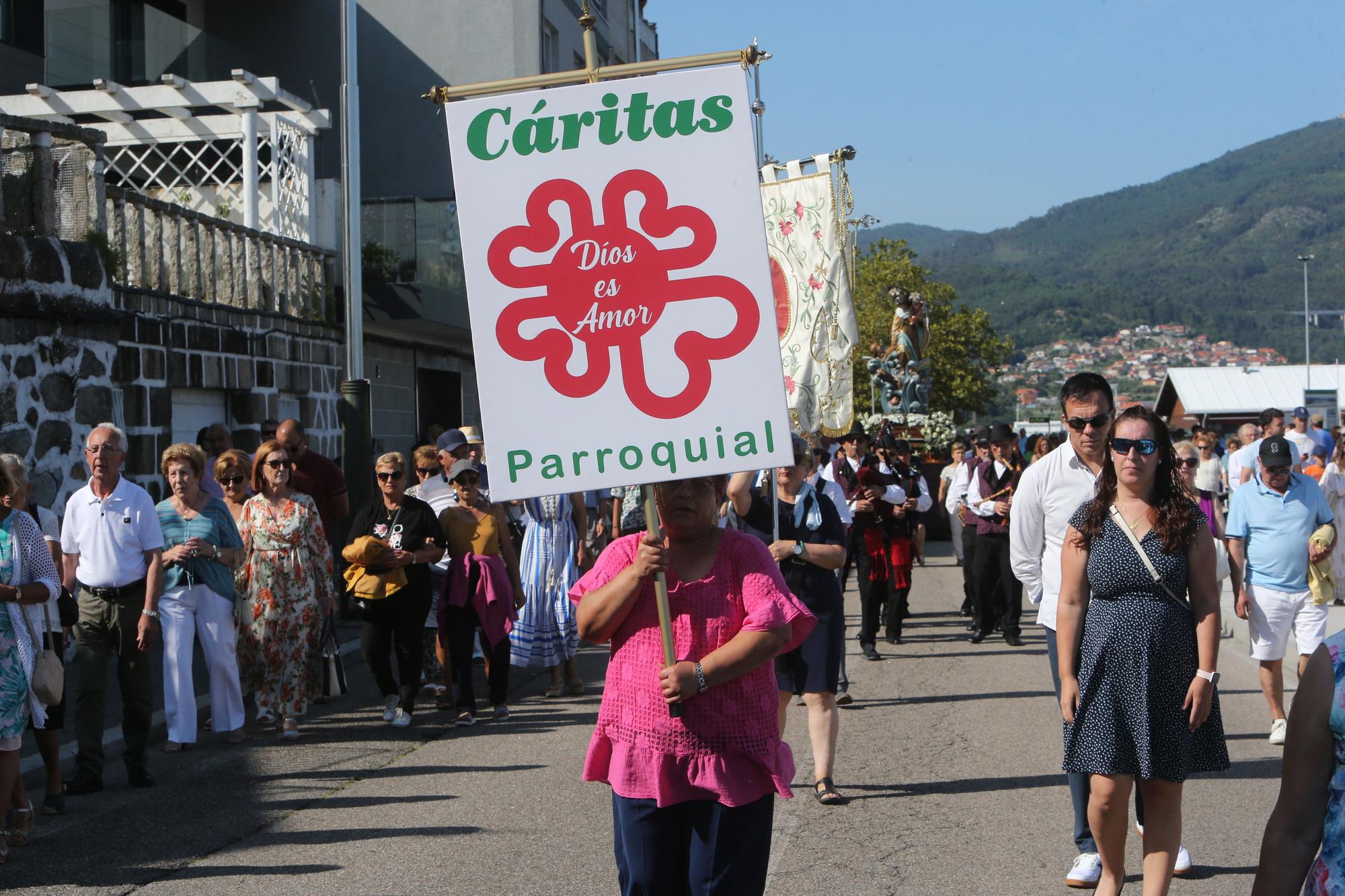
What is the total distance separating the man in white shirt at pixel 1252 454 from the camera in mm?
10819

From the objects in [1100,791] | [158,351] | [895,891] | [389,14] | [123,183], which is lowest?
[895,891]

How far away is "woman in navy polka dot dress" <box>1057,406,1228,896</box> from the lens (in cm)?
490

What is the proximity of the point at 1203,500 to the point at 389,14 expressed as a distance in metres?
18.3

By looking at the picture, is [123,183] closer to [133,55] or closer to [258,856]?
[133,55]

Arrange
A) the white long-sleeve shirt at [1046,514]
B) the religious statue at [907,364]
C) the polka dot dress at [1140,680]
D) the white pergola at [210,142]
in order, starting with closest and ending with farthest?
the polka dot dress at [1140,680], the white long-sleeve shirt at [1046,514], the white pergola at [210,142], the religious statue at [907,364]

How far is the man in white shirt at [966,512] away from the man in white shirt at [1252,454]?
234cm

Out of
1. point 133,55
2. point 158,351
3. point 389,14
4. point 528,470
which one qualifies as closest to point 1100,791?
point 528,470

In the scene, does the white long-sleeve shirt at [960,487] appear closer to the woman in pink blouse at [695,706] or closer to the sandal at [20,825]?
the sandal at [20,825]

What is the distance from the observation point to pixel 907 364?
29375mm

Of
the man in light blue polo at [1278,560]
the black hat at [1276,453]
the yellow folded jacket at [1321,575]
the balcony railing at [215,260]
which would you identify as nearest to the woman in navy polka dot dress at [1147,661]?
the black hat at [1276,453]

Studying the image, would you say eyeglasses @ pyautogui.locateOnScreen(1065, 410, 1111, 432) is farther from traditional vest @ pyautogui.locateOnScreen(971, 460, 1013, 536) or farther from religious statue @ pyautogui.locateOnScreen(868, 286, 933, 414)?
religious statue @ pyautogui.locateOnScreen(868, 286, 933, 414)

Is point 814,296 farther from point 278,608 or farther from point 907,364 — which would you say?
point 907,364

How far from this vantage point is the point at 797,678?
287 inches

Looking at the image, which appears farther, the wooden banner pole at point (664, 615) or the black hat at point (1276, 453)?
the black hat at point (1276, 453)
